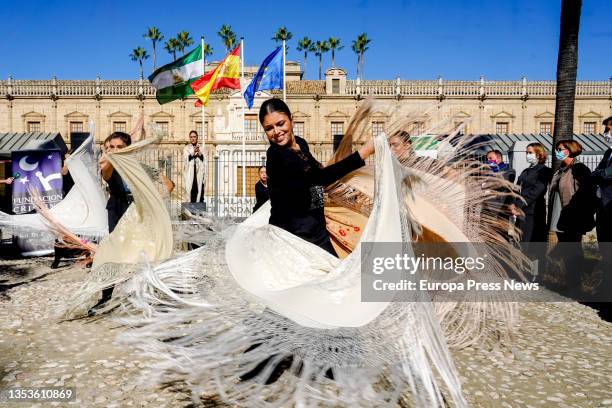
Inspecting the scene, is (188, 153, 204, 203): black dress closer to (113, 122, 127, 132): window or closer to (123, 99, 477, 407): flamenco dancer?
(123, 99, 477, 407): flamenco dancer

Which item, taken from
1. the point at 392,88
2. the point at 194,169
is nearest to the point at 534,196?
the point at 194,169

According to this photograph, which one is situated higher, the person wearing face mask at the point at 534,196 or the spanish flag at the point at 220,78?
the spanish flag at the point at 220,78

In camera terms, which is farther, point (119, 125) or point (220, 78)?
point (119, 125)

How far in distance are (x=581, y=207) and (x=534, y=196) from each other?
769 mm

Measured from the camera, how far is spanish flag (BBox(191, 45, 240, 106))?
1678 centimetres

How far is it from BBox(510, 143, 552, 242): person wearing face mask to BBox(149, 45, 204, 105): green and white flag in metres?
11.6

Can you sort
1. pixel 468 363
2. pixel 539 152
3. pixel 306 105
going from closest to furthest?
pixel 468 363 < pixel 539 152 < pixel 306 105

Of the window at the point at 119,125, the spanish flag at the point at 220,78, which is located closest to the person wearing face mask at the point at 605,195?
the spanish flag at the point at 220,78

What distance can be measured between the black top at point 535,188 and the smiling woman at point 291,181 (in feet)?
15.9

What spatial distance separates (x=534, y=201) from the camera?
6895 millimetres

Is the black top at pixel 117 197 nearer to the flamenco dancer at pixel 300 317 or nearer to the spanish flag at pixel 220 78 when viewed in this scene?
the flamenco dancer at pixel 300 317

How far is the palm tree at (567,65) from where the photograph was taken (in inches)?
376

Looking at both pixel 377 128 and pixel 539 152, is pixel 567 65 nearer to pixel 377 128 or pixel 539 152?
pixel 539 152

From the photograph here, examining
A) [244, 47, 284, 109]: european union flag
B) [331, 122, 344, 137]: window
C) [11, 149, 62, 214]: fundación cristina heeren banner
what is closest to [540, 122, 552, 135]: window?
[331, 122, 344, 137]: window
